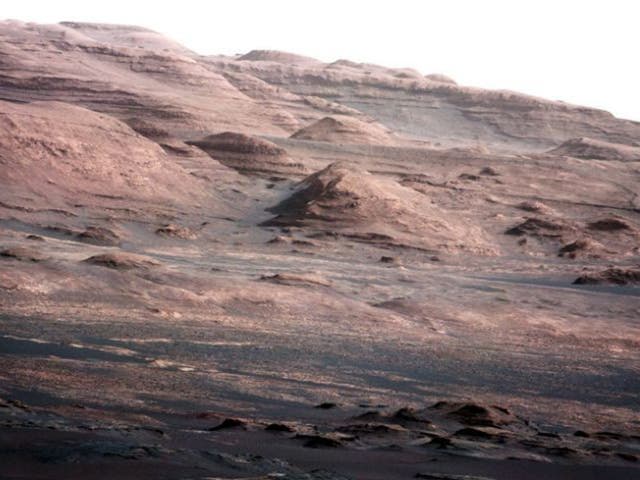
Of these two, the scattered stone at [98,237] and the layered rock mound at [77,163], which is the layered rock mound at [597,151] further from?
the scattered stone at [98,237]

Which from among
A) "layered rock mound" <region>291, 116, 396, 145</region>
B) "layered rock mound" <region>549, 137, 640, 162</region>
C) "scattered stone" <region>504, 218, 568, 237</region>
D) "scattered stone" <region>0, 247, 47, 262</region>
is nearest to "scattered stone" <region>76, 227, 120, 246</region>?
"scattered stone" <region>0, 247, 47, 262</region>

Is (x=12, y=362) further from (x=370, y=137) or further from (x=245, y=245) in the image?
(x=370, y=137)

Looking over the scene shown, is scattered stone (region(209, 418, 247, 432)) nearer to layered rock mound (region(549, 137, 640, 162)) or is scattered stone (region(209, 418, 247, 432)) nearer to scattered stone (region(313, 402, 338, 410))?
scattered stone (region(313, 402, 338, 410))

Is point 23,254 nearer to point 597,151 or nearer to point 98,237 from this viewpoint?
point 98,237

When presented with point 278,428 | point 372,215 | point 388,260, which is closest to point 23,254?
point 278,428

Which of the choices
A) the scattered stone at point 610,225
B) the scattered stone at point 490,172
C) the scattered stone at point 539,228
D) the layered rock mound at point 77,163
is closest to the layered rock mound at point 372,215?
the scattered stone at point 539,228

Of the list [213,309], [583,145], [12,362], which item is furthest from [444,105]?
[12,362]
